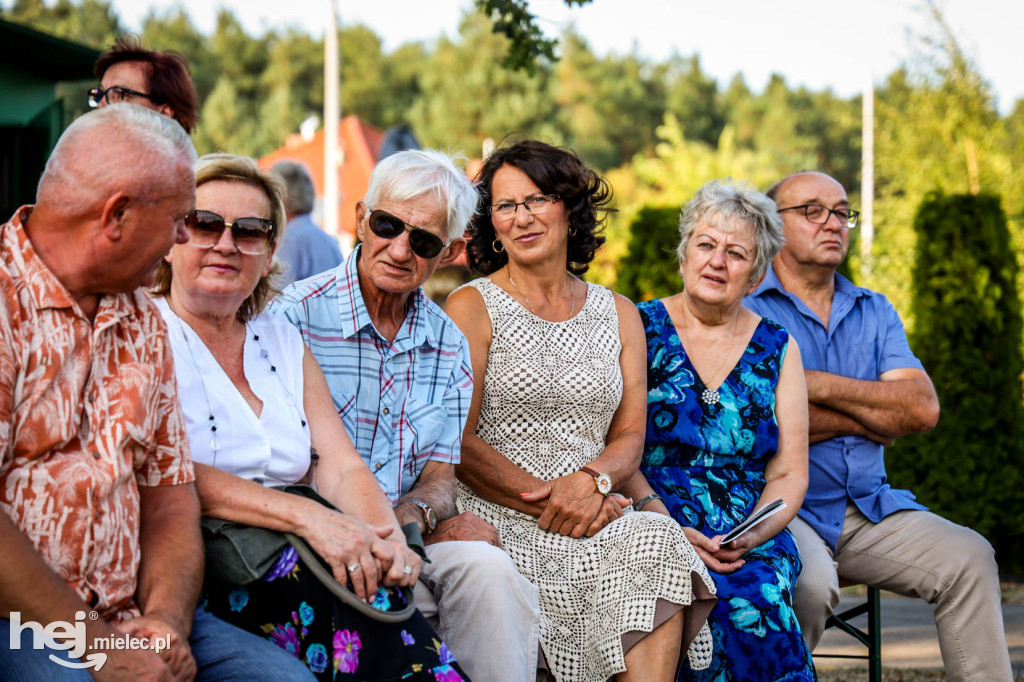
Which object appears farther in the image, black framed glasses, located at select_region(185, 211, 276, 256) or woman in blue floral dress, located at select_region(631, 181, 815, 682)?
woman in blue floral dress, located at select_region(631, 181, 815, 682)

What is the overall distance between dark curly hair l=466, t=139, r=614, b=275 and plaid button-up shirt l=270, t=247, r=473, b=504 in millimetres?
718

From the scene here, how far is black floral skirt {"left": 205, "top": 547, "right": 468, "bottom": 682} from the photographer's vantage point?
230cm

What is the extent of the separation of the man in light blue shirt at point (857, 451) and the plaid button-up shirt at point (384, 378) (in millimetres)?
1499

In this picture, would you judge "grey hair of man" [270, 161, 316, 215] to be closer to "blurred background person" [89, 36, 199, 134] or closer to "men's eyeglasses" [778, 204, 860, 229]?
"blurred background person" [89, 36, 199, 134]

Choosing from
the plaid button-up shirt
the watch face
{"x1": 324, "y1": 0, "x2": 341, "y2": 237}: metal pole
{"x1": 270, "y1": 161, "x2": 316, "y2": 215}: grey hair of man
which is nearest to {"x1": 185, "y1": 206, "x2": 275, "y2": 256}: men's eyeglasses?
the plaid button-up shirt

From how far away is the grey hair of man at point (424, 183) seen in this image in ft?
10.5

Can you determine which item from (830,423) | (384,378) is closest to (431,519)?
(384,378)

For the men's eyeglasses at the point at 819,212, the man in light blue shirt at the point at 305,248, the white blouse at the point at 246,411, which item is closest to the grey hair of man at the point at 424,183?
the white blouse at the point at 246,411

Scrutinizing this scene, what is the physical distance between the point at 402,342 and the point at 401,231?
A: 363 mm

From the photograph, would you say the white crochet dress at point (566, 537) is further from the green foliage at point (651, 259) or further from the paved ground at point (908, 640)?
the green foliage at point (651, 259)

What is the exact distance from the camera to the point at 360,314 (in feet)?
10.4

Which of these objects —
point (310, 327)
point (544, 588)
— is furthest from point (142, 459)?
point (544, 588)

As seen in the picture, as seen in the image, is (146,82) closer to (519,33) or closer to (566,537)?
(519,33)

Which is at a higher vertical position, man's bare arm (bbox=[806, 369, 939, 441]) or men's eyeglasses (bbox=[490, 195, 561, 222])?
men's eyeglasses (bbox=[490, 195, 561, 222])
